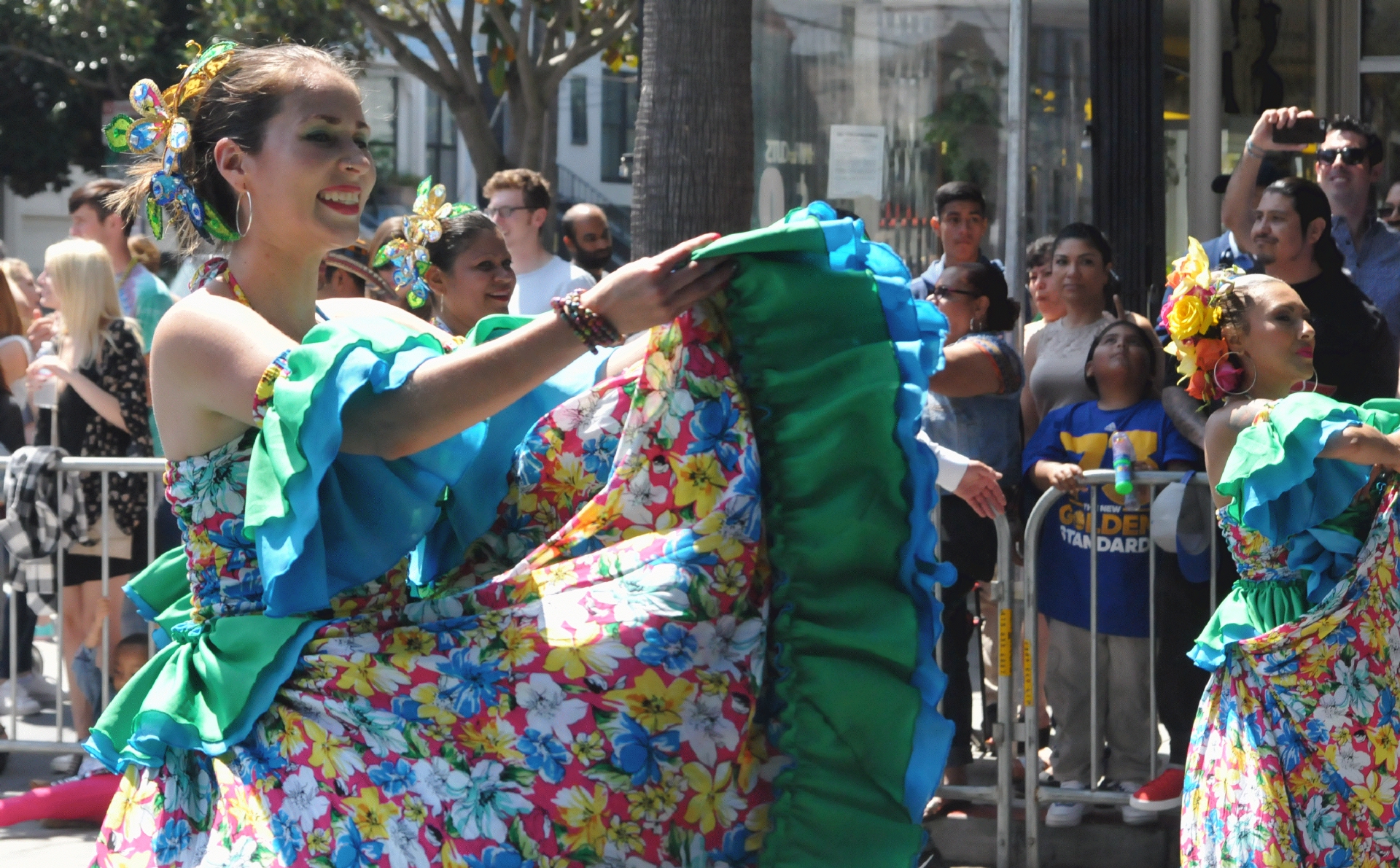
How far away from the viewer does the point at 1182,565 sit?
504 cm

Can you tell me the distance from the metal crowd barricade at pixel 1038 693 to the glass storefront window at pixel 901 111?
3.42 m

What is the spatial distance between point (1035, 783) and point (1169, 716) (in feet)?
1.59

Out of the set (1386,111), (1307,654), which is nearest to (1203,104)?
(1386,111)

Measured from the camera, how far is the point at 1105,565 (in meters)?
5.23

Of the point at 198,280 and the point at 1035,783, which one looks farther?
the point at 1035,783

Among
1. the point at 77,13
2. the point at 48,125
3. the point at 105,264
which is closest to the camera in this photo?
the point at 105,264

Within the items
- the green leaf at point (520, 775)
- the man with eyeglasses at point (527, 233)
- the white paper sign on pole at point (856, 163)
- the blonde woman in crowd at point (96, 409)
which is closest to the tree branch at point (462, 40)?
the white paper sign on pole at point (856, 163)

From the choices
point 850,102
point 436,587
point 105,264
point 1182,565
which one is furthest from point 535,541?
point 850,102

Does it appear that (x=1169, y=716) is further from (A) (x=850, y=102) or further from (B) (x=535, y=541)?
(A) (x=850, y=102)

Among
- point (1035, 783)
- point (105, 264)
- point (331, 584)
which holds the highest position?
point (105, 264)

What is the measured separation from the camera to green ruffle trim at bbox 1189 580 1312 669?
3.99 meters

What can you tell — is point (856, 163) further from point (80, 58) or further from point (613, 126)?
point (613, 126)

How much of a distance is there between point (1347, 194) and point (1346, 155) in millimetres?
157

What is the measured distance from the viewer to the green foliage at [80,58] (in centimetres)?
2238
